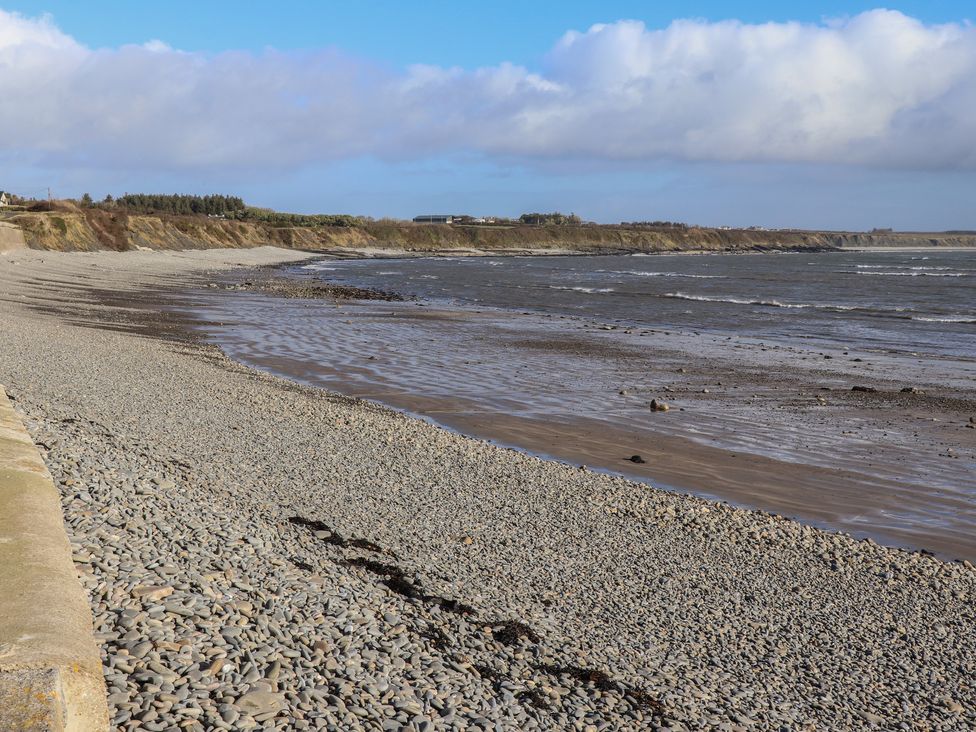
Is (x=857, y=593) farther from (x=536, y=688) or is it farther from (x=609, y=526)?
(x=536, y=688)

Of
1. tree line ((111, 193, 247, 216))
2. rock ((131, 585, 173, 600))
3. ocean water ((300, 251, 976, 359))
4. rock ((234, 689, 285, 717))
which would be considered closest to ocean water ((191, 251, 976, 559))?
ocean water ((300, 251, 976, 359))

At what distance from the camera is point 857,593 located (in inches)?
356

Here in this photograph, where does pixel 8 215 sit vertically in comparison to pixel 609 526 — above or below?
above

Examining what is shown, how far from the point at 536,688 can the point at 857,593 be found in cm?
444

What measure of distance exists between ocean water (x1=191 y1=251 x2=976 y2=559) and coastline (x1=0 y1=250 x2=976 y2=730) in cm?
194

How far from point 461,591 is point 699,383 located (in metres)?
15.8

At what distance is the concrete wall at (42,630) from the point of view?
4.39 meters

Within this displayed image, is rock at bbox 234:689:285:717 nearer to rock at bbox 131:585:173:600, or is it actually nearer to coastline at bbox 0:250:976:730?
coastline at bbox 0:250:976:730

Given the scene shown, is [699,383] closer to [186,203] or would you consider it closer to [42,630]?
[42,630]

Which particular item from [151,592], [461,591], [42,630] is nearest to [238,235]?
[461,591]

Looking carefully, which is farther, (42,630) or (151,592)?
(151,592)

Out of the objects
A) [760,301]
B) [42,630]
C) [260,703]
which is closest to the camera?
[42,630]

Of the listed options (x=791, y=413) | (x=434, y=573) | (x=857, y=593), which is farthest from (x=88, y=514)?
(x=791, y=413)

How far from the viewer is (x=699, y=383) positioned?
2270 cm
